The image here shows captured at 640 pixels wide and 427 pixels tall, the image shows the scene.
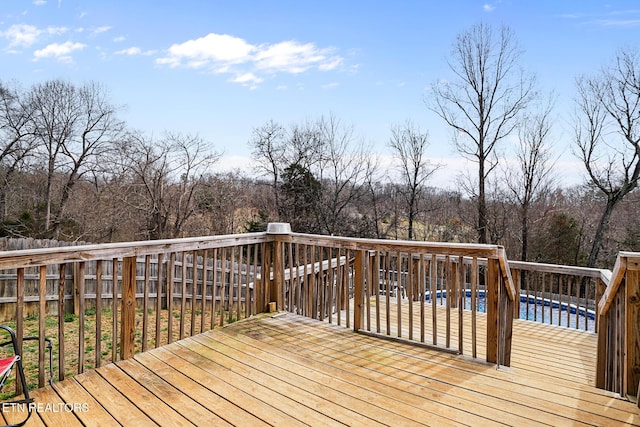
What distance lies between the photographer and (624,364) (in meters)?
2.37

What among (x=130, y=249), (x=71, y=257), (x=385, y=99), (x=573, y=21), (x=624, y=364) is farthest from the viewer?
(x=385, y=99)

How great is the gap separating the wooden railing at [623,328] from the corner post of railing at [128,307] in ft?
11.3

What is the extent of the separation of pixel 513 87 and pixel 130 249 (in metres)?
12.4

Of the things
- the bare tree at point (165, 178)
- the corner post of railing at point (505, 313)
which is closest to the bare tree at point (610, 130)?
the corner post of railing at point (505, 313)

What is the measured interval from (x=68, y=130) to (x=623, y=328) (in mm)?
15115

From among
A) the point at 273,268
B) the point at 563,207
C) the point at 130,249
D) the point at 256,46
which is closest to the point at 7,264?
the point at 130,249

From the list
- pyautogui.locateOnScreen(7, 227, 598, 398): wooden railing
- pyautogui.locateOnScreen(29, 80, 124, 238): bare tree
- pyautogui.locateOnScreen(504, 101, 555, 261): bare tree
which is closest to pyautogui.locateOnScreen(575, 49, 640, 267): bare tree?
pyautogui.locateOnScreen(504, 101, 555, 261): bare tree

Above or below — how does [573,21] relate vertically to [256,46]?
below

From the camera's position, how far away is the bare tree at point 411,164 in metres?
13.7

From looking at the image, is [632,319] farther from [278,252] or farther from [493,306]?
[278,252]

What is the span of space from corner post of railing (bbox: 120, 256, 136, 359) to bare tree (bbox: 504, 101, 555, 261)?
39.0 ft

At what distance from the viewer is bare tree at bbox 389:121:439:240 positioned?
13680 millimetres

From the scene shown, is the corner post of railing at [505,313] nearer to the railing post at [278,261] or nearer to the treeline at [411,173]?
the railing post at [278,261]

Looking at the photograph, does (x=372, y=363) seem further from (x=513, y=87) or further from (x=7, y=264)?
(x=513, y=87)
